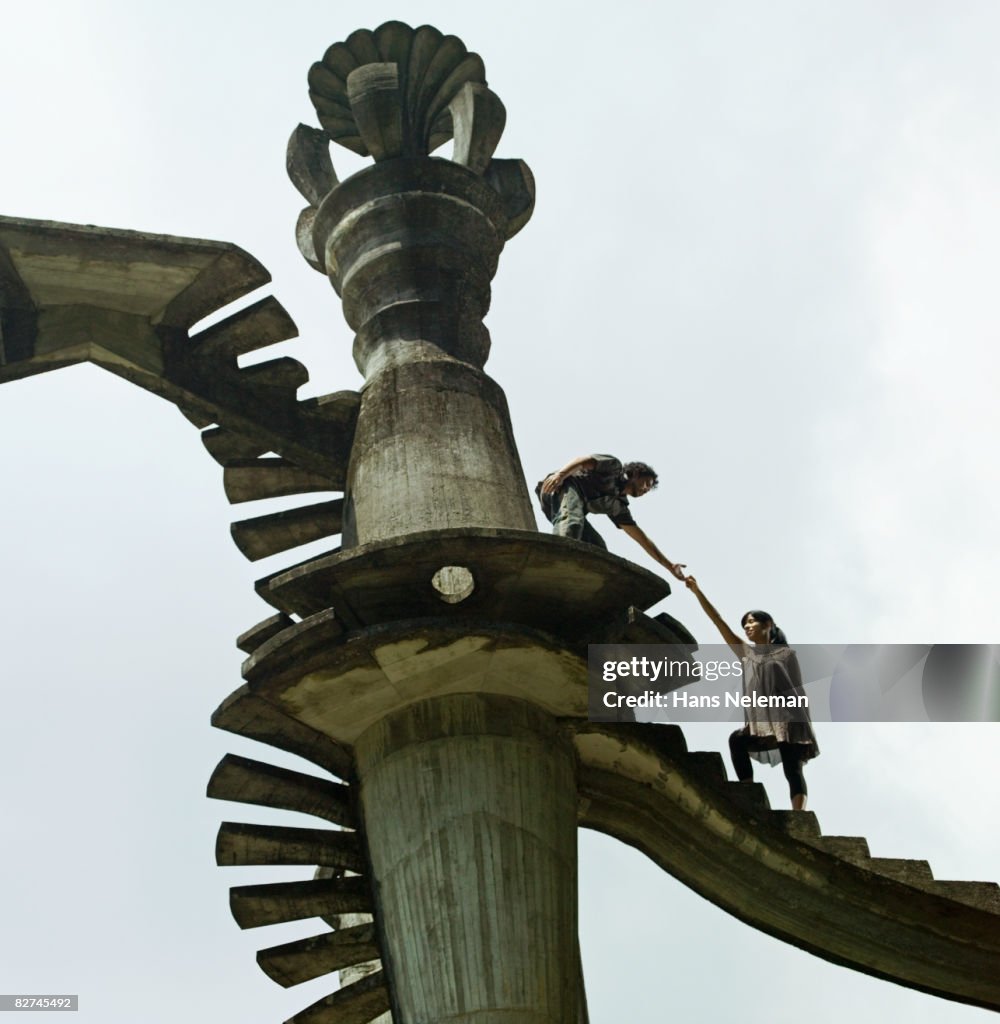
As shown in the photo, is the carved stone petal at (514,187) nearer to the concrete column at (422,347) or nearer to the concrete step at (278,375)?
the concrete column at (422,347)

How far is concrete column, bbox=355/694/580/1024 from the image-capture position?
11.0 metres

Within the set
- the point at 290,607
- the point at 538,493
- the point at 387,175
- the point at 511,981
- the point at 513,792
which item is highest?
the point at 387,175

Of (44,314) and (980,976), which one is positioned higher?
(44,314)

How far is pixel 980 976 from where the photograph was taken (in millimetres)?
12617

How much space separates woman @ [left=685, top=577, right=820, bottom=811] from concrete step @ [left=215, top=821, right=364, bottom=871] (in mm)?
3132

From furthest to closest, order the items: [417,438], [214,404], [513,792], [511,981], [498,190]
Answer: [498,190]
[214,404]
[417,438]
[513,792]
[511,981]

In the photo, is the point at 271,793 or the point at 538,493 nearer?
the point at 271,793

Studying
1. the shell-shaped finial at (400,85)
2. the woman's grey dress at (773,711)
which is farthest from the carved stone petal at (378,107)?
the woman's grey dress at (773,711)

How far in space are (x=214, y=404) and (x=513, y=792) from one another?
482 cm

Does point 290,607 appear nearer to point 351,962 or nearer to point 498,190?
point 351,962

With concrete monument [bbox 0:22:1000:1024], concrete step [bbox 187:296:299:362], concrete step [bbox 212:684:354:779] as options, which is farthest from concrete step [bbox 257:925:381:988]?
concrete step [bbox 187:296:299:362]

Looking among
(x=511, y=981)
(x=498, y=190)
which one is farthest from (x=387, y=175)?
(x=511, y=981)

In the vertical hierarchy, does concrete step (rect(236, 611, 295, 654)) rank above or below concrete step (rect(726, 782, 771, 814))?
above

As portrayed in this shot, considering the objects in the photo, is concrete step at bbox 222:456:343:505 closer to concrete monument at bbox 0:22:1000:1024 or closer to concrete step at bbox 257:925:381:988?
concrete monument at bbox 0:22:1000:1024
